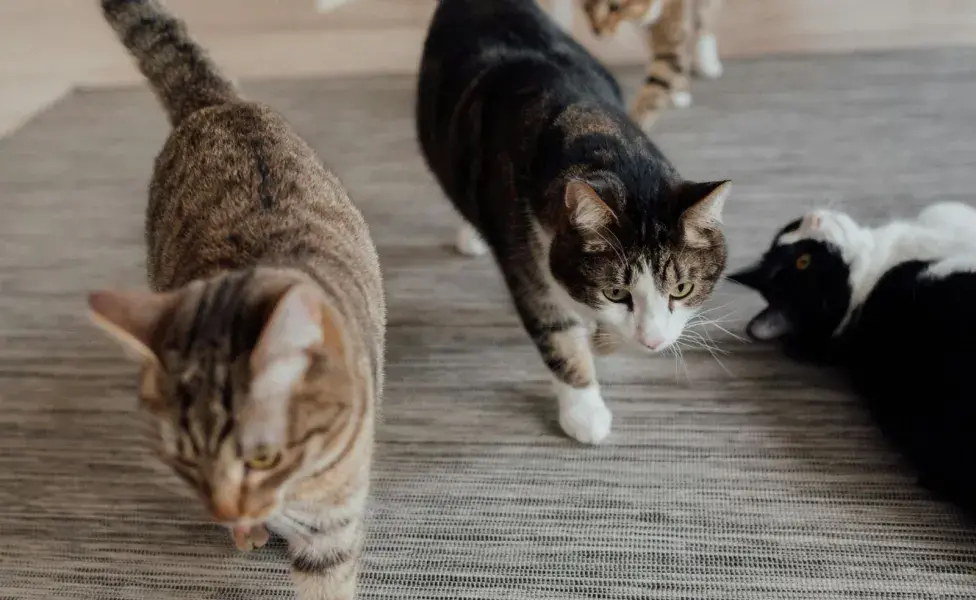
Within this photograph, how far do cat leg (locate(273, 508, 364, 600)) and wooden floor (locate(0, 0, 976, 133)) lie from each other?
1818 millimetres

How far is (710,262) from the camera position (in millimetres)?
1027

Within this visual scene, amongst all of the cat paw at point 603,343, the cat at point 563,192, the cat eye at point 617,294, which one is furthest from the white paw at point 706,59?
the cat eye at point 617,294

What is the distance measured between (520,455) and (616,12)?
1.22 metres

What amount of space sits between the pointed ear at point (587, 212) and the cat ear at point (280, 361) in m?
0.39

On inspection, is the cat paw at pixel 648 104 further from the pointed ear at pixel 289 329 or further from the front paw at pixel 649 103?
the pointed ear at pixel 289 329

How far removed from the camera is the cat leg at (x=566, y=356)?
1183mm

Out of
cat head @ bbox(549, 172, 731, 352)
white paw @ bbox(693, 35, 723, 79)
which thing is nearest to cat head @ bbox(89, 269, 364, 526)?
cat head @ bbox(549, 172, 731, 352)

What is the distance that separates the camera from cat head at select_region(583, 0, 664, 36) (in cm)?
189

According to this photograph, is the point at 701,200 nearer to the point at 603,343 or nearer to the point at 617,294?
the point at 617,294

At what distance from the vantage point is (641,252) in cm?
98

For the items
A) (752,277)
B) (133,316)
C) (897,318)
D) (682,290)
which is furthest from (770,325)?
(133,316)

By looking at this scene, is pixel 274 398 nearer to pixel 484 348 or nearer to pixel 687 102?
pixel 484 348

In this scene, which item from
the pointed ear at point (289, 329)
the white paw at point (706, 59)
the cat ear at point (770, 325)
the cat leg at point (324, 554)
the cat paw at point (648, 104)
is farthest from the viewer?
the white paw at point (706, 59)

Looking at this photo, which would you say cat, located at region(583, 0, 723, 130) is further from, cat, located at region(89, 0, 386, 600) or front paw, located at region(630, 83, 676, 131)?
cat, located at region(89, 0, 386, 600)
